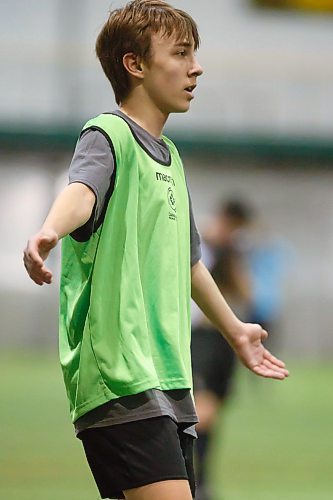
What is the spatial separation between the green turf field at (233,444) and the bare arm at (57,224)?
14.9ft

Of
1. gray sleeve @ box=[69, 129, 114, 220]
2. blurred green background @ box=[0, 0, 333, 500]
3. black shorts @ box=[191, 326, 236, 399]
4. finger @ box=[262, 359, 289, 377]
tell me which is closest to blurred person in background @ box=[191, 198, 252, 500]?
black shorts @ box=[191, 326, 236, 399]

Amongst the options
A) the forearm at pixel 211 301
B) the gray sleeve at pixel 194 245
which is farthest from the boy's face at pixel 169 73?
the forearm at pixel 211 301

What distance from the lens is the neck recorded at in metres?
4.45

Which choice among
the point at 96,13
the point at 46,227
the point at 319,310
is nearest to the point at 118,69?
the point at 46,227

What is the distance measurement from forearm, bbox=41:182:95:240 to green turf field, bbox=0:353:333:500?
4.54m

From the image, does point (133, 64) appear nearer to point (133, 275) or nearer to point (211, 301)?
point (133, 275)

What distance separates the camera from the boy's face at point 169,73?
4.42 meters

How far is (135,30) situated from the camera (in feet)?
14.5

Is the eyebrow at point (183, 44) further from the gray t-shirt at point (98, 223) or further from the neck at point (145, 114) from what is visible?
the gray t-shirt at point (98, 223)

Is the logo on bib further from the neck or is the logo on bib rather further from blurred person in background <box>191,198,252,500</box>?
blurred person in background <box>191,198,252,500</box>

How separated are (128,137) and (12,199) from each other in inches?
950

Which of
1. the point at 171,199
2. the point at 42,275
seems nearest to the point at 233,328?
the point at 171,199

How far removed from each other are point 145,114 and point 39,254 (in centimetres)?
89

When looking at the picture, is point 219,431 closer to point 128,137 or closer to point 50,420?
point 50,420
